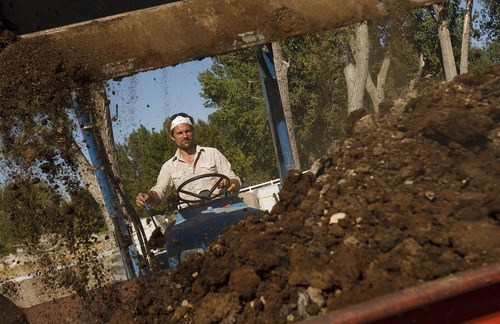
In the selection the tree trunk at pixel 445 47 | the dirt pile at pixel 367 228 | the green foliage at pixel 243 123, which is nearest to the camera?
the dirt pile at pixel 367 228

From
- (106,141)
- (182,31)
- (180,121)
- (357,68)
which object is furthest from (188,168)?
(357,68)

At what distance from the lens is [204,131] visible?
8.77 metres

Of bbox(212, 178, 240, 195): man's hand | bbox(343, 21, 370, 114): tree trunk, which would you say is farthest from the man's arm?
bbox(343, 21, 370, 114): tree trunk

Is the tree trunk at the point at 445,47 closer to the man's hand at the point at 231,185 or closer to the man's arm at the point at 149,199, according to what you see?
the man's hand at the point at 231,185

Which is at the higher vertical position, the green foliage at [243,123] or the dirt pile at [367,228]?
the green foliage at [243,123]

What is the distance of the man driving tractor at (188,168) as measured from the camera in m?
3.80

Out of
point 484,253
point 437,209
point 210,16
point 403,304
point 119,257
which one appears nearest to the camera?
point 403,304

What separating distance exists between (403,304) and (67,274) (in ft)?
7.59

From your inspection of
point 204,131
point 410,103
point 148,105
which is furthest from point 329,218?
point 204,131

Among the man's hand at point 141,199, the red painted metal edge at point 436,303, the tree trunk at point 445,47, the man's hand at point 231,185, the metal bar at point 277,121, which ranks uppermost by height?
the tree trunk at point 445,47

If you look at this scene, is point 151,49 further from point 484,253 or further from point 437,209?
point 484,253

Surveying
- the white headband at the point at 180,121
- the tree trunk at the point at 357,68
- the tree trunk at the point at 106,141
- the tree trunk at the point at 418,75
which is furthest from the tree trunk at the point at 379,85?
the tree trunk at the point at 106,141

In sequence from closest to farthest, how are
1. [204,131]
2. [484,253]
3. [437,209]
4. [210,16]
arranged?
[484,253], [437,209], [210,16], [204,131]

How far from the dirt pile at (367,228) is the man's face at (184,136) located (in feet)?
4.67
